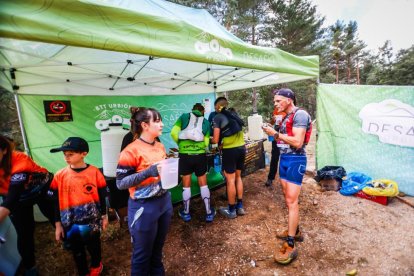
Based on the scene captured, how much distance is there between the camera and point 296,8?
1903 cm

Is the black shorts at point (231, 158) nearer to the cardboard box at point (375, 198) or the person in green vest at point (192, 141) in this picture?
the person in green vest at point (192, 141)

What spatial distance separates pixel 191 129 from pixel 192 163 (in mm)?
578

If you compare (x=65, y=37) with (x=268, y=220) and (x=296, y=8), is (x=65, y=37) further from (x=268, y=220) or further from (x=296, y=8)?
(x=296, y=8)

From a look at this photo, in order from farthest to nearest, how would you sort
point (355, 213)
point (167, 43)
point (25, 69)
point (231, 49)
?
point (355, 213) < point (25, 69) < point (231, 49) < point (167, 43)

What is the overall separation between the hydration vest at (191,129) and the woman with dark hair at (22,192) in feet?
6.04

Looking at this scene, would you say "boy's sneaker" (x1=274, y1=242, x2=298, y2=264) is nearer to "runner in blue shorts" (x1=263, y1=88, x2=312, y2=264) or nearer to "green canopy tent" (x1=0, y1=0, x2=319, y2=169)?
"runner in blue shorts" (x1=263, y1=88, x2=312, y2=264)

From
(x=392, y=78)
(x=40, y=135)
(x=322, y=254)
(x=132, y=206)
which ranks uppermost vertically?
(x=392, y=78)

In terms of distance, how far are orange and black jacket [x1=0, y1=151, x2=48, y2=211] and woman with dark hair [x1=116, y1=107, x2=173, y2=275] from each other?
1.02m

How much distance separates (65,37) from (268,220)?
372cm

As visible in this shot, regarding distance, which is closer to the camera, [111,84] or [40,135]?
[40,135]

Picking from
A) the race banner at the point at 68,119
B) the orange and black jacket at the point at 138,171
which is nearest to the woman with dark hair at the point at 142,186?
the orange and black jacket at the point at 138,171

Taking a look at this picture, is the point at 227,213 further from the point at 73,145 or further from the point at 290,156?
the point at 73,145

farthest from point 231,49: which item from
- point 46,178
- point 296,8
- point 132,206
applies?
point 296,8

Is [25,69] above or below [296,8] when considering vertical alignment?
below
